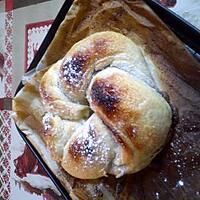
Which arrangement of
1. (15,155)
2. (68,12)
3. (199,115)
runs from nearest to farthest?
(199,115) → (68,12) → (15,155)

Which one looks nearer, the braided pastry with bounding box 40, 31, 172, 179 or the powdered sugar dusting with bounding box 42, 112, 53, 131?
the braided pastry with bounding box 40, 31, 172, 179

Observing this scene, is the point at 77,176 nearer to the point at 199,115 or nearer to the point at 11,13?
the point at 199,115

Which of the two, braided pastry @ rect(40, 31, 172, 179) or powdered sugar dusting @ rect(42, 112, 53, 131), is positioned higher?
braided pastry @ rect(40, 31, 172, 179)

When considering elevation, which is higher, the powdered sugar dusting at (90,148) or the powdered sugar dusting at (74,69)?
the powdered sugar dusting at (74,69)

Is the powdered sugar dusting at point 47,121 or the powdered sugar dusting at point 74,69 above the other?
the powdered sugar dusting at point 74,69

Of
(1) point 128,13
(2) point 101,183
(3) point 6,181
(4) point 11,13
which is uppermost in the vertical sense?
A: (1) point 128,13

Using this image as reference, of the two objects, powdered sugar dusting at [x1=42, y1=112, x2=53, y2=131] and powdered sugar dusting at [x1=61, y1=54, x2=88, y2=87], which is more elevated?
powdered sugar dusting at [x1=61, y1=54, x2=88, y2=87]

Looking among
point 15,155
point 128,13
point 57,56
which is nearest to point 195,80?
point 128,13

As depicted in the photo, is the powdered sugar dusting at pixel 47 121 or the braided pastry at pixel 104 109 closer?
the braided pastry at pixel 104 109
